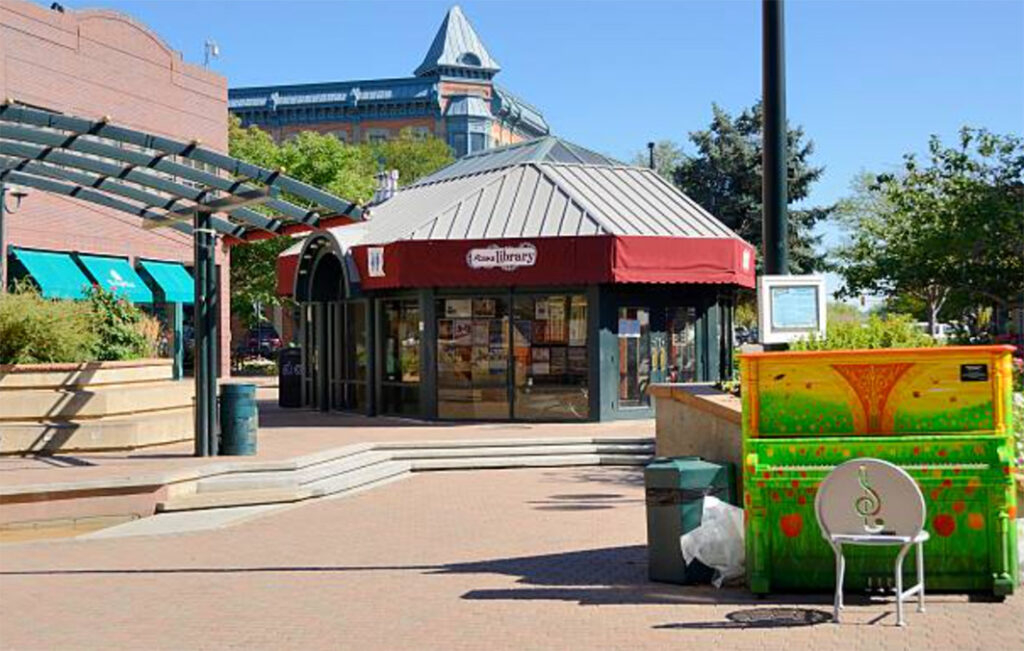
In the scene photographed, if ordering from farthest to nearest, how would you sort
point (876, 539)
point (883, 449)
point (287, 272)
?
point (287, 272) < point (883, 449) < point (876, 539)

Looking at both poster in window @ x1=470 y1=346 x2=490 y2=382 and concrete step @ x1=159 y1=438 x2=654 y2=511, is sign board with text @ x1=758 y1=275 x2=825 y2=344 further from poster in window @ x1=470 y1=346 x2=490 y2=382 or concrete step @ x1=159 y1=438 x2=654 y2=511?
poster in window @ x1=470 y1=346 x2=490 y2=382

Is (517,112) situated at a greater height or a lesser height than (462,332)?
greater

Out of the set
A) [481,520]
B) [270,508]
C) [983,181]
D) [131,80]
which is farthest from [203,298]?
[131,80]

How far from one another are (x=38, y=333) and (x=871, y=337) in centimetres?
1210

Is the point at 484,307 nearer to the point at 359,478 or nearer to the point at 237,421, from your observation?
the point at 359,478

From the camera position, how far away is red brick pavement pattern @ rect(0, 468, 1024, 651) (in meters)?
7.68

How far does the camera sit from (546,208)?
24.0 metres

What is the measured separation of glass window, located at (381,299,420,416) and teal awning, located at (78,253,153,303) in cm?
1631

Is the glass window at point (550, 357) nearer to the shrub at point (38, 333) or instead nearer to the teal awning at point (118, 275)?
the shrub at point (38, 333)

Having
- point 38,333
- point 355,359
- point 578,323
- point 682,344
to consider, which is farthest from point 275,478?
point 682,344

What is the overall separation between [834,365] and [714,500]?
4.59ft

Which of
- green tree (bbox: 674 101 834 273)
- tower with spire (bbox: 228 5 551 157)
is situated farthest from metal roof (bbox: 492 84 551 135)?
green tree (bbox: 674 101 834 273)

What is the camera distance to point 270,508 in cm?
1443

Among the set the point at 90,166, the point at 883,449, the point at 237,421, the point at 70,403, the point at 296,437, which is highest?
the point at 90,166
